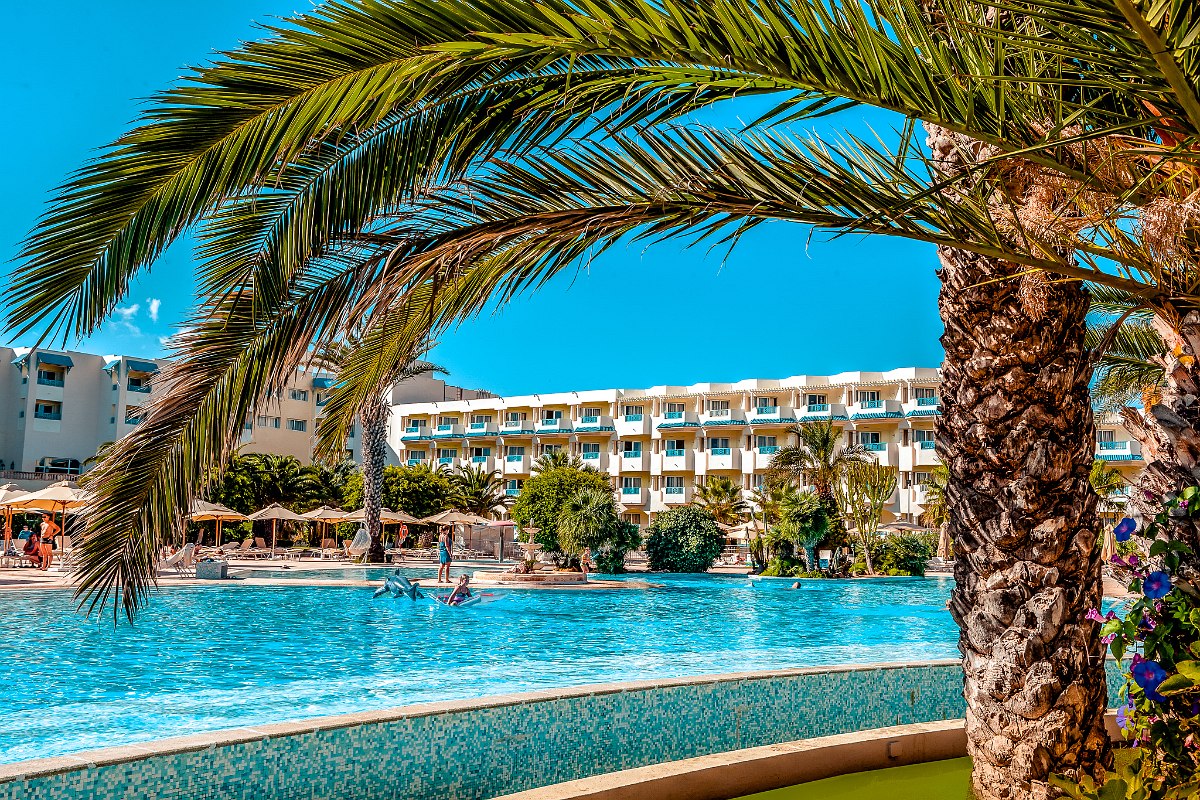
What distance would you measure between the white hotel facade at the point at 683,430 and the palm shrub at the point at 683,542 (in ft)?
58.7

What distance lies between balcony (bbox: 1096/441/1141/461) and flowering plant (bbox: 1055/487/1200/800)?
1931 inches

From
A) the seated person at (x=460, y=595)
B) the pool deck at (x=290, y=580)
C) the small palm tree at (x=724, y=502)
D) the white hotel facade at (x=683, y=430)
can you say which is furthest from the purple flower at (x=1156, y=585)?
the white hotel facade at (x=683, y=430)

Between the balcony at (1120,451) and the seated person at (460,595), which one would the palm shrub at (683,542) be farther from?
the balcony at (1120,451)

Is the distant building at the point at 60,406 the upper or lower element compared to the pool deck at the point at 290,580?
upper

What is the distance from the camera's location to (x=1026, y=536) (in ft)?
15.0

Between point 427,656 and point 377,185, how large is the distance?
12.5 m

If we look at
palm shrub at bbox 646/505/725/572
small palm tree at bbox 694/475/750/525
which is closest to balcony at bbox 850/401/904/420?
small palm tree at bbox 694/475/750/525

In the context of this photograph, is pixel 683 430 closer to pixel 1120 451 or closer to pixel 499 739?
pixel 1120 451

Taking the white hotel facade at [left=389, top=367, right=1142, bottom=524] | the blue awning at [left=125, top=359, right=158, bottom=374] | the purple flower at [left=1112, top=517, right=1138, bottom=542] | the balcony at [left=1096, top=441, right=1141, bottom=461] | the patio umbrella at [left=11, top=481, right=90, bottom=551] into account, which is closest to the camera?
the purple flower at [left=1112, top=517, right=1138, bottom=542]

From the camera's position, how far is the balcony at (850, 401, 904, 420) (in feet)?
175

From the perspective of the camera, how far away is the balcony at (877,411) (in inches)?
2098

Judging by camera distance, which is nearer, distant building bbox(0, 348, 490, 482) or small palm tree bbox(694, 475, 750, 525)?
small palm tree bbox(694, 475, 750, 525)

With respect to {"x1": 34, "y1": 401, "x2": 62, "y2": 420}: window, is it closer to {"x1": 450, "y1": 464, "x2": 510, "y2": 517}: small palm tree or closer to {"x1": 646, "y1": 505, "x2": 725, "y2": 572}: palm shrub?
{"x1": 450, "y1": 464, "x2": 510, "y2": 517}: small palm tree

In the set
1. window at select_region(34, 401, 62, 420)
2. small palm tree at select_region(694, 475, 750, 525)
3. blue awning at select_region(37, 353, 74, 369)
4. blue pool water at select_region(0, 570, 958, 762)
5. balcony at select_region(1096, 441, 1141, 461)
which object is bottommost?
blue pool water at select_region(0, 570, 958, 762)
